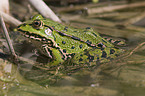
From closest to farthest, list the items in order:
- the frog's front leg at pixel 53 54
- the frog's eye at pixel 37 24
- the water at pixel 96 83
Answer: the water at pixel 96 83 → the frog's eye at pixel 37 24 → the frog's front leg at pixel 53 54

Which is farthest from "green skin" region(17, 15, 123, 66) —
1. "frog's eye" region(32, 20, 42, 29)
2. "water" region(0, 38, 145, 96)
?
"water" region(0, 38, 145, 96)

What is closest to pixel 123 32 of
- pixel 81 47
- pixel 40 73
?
pixel 81 47

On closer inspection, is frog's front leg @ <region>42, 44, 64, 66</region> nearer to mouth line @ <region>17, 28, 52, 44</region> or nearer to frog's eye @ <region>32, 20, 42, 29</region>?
mouth line @ <region>17, 28, 52, 44</region>

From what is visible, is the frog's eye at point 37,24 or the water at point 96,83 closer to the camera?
the water at point 96,83

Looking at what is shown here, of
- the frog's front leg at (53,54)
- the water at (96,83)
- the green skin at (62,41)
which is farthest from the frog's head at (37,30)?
the water at (96,83)

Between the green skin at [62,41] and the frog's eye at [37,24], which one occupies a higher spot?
the frog's eye at [37,24]

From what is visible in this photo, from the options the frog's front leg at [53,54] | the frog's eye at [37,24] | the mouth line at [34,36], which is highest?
the frog's eye at [37,24]

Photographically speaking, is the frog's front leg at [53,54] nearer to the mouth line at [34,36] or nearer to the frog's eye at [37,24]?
the mouth line at [34,36]

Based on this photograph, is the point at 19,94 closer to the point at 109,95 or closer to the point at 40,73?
the point at 40,73

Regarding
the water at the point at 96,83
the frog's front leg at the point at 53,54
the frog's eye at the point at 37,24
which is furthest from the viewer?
the frog's front leg at the point at 53,54
